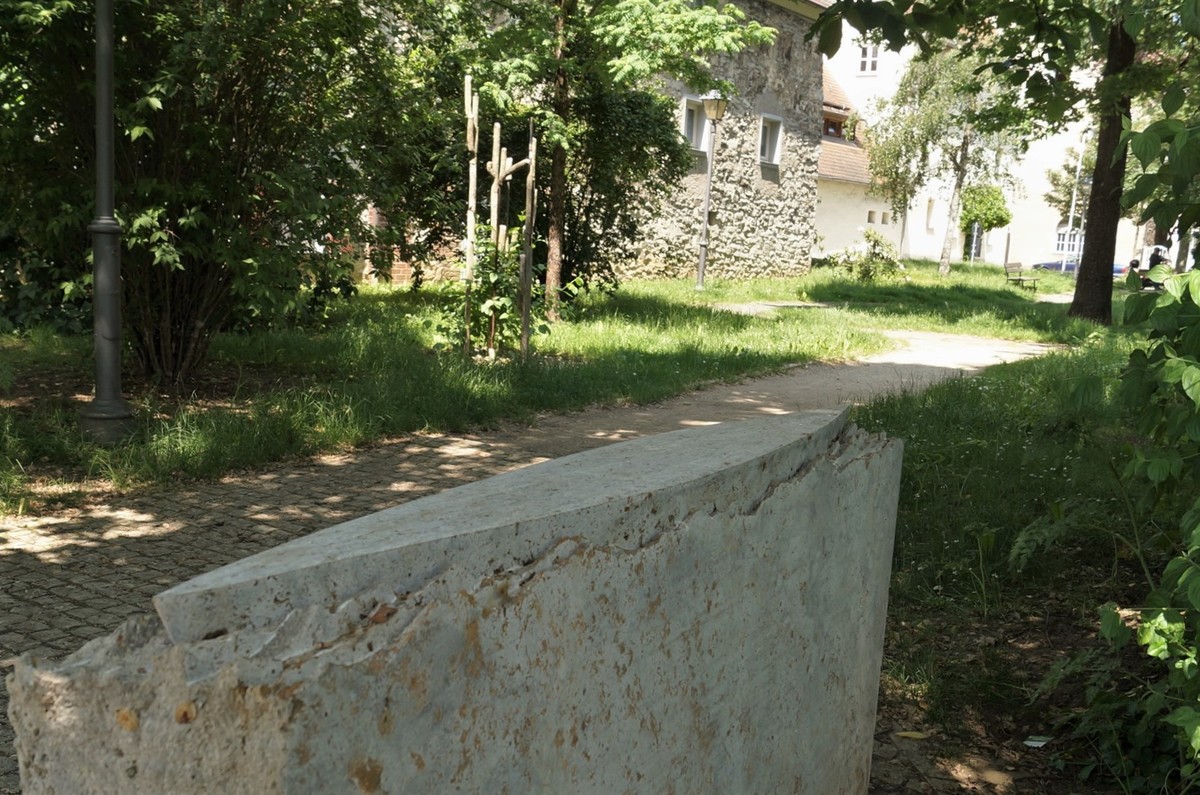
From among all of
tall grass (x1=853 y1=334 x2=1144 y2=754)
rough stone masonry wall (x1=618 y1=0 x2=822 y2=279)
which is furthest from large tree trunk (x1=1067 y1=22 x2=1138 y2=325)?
tall grass (x1=853 y1=334 x2=1144 y2=754)

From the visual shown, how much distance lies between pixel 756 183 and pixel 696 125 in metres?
2.76

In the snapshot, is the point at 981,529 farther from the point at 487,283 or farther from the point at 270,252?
the point at 487,283

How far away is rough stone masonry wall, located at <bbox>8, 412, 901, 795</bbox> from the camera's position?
58.9 inches

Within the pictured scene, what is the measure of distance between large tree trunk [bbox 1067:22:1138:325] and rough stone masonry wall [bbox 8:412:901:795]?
51.5 feet

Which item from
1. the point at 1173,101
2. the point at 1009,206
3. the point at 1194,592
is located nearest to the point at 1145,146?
the point at 1173,101

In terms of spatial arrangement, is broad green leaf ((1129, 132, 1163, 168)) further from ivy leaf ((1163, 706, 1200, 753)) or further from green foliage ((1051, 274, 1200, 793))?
ivy leaf ((1163, 706, 1200, 753))

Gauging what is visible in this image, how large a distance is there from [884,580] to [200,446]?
15.7 ft

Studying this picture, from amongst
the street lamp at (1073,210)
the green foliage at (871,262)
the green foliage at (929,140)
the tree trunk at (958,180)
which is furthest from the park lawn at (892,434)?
the street lamp at (1073,210)

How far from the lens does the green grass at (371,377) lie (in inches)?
264

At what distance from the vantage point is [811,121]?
29.8 meters

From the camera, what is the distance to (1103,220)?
1831cm

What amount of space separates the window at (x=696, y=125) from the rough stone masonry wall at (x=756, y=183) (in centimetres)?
27

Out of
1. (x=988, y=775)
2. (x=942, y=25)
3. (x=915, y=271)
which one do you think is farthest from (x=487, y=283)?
(x=915, y=271)

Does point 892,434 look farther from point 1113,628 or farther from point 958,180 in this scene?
point 958,180
